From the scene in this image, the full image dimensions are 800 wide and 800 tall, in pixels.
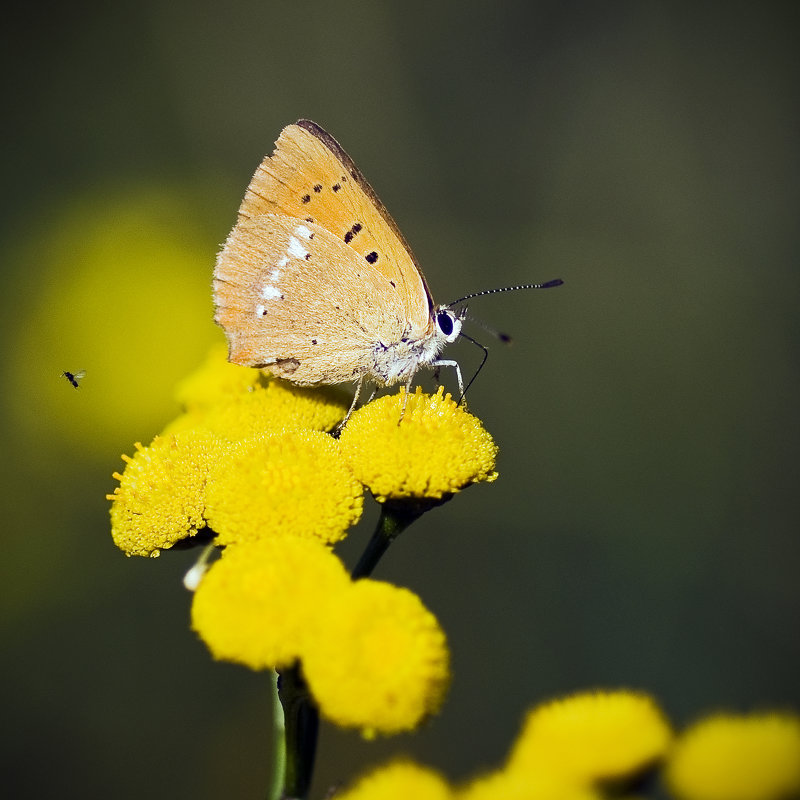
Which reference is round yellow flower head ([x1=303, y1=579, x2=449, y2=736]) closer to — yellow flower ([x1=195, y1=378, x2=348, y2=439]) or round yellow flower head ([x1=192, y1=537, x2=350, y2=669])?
round yellow flower head ([x1=192, y1=537, x2=350, y2=669])

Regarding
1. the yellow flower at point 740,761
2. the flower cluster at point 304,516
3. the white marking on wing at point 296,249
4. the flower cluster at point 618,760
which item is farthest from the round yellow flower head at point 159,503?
the yellow flower at point 740,761

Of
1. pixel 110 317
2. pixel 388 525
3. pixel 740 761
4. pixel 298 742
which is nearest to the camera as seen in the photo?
pixel 740 761

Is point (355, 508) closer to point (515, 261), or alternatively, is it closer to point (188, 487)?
point (188, 487)

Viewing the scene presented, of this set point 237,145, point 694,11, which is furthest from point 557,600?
point 694,11

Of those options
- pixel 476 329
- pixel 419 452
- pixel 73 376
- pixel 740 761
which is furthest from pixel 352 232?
pixel 476 329

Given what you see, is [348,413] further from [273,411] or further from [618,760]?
[618,760]

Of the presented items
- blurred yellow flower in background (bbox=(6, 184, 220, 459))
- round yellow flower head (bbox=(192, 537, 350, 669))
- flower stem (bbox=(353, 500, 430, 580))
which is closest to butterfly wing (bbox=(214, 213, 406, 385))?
flower stem (bbox=(353, 500, 430, 580))
